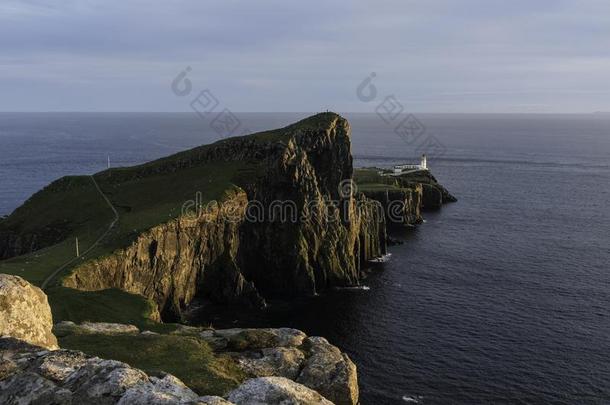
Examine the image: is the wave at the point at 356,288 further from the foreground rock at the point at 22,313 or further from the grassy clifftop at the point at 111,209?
the foreground rock at the point at 22,313

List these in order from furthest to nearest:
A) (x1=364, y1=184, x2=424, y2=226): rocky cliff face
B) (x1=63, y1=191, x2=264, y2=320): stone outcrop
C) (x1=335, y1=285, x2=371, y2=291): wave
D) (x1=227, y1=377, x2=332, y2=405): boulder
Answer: (x1=364, y1=184, x2=424, y2=226): rocky cliff face, (x1=335, y1=285, x2=371, y2=291): wave, (x1=63, y1=191, x2=264, y2=320): stone outcrop, (x1=227, y1=377, x2=332, y2=405): boulder

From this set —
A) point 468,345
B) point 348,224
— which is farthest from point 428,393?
point 348,224

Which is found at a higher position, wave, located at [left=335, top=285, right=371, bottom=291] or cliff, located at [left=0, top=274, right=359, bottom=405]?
cliff, located at [left=0, top=274, right=359, bottom=405]

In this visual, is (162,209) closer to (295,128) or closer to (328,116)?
(295,128)

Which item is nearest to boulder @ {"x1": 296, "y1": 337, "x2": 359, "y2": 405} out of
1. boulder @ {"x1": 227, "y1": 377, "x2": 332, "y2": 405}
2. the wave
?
boulder @ {"x1": 227, "y1": 377, "x2": 332, "y2": 405}

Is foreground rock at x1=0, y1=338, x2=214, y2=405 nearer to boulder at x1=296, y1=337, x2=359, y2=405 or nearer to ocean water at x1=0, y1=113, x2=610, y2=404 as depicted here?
boulder at x1=296, y1=337, x2=359, y2=405

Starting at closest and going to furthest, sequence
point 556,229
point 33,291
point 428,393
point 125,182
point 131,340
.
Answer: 1. point 33,291
2. point 131,340
3. point 428,393
4. point 125,182
5. point 556,229
